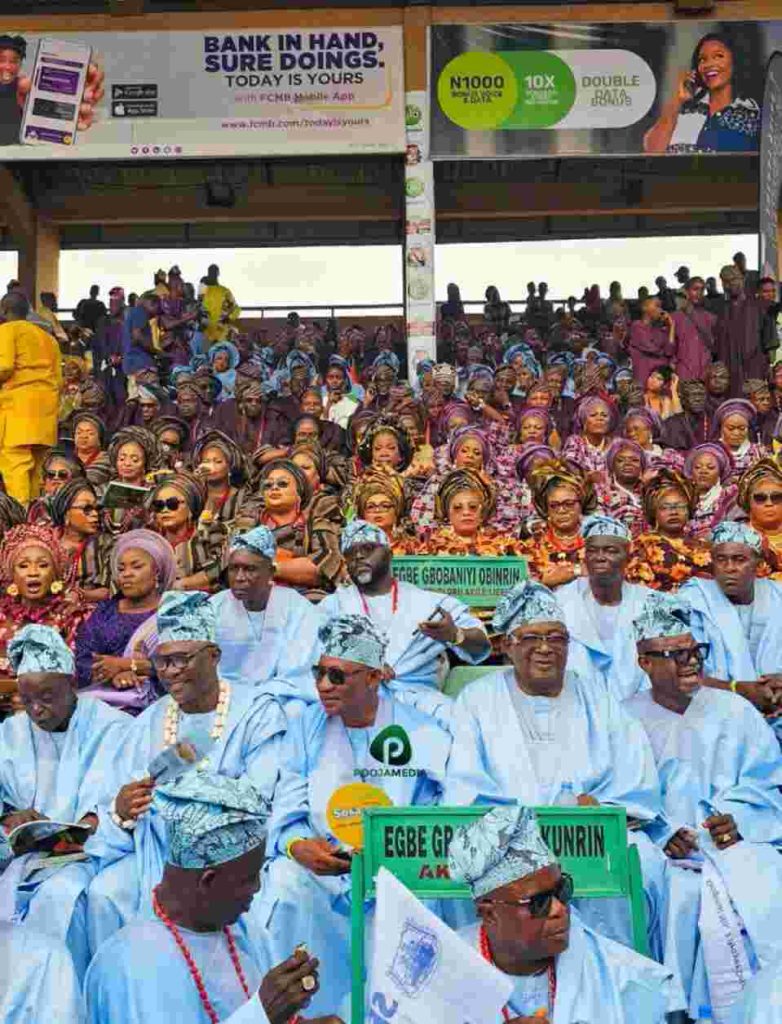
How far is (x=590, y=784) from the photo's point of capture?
5941 mm

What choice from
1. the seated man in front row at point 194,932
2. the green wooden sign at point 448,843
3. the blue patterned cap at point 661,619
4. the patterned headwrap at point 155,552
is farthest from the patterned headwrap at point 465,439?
the seated man in front row at point 194,932

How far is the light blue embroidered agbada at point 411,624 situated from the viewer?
7332 millimetres

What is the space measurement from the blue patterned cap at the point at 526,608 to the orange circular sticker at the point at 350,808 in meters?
0.77

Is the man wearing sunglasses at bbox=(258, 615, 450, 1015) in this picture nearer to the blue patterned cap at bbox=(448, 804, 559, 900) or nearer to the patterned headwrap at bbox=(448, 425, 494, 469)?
the blue patterned cap at bbox=(448, 804, 559, 900)

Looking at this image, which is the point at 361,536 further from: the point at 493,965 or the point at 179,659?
the point at 493,965

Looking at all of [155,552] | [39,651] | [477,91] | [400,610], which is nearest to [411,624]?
[400,610]

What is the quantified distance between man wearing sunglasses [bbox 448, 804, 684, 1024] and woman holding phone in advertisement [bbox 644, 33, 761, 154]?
1441 centimetres

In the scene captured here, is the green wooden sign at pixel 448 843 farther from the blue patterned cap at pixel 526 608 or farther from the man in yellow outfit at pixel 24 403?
the man in yellow outfit at pixel 24 403

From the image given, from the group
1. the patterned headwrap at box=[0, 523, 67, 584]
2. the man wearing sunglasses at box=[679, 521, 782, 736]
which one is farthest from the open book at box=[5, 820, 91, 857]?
the man wearing sunglasses at box=[679, 521, 782, 736]

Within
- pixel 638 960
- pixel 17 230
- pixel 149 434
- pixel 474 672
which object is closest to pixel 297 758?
pixel 474 672


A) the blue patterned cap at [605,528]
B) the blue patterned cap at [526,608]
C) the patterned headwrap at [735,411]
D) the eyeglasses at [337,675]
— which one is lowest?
the eyeglasses at [337,675]

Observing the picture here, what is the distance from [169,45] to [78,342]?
3256mm

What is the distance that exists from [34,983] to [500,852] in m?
1.10

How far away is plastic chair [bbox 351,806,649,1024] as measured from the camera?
4.91 meters
